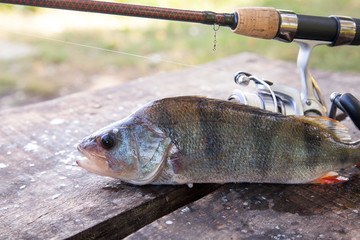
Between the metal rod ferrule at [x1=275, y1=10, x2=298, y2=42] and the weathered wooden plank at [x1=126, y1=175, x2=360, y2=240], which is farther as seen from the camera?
the metal rod ferrule at [x1=275, y1=10, x2=298, y2=42]

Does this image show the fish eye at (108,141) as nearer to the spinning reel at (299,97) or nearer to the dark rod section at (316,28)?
the spinning reel at (299,97)

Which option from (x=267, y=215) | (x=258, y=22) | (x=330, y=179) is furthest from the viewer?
(x=258, y=22)

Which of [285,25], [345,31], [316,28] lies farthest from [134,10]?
[345,31]

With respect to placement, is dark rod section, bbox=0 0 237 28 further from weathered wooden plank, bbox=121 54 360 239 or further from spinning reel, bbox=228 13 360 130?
weathered wooden plank, bbox=121 54 360 239

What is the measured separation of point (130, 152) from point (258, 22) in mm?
590

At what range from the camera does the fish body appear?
122 cm

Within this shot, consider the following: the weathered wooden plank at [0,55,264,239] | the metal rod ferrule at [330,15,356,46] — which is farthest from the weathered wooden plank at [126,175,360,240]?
the metal rod ferrule at [330,15,356,46]

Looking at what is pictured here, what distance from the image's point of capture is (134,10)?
1200 mm

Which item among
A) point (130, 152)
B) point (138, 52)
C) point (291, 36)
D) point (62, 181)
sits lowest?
point (138, 52)

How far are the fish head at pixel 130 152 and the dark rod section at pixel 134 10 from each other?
1.02ft

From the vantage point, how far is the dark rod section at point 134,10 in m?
1.11

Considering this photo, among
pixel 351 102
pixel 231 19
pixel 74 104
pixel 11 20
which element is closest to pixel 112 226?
pixel 231 19

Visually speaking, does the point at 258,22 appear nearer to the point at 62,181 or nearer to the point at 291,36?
the point at 291,36

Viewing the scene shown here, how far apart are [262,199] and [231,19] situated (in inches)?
22.4
